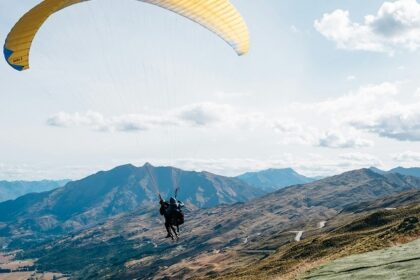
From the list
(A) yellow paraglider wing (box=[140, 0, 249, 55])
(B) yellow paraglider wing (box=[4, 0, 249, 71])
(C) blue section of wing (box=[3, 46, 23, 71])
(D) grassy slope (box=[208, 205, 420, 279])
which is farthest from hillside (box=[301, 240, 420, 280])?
(C) blue section of wing (box=[3, 46, 23, 71])

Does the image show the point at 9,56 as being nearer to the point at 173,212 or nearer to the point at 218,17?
the point at 218,17

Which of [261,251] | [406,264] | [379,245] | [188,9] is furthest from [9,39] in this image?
[261,251]

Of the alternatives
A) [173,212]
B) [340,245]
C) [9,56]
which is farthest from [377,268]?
[340,245]

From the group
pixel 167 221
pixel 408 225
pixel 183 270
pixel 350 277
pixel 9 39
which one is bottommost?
pixel 183 270

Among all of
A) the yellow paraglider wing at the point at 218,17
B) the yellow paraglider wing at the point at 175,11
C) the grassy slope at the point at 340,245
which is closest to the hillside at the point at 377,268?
the grassy slope at the point at 340,245

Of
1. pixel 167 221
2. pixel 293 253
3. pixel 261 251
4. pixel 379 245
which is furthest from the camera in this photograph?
pixel 261 251

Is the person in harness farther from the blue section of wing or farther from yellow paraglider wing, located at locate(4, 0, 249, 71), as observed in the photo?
the blue section of wing

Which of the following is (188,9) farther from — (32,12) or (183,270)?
(183,270)

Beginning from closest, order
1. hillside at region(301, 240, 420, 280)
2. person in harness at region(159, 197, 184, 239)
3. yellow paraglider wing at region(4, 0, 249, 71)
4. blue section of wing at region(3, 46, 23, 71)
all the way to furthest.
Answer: hillside at region(301, 240, 420, 280) < yellow paraglider wing at region(4, 0, 249, 71) < blue section of wing at region(3, 46, 23, 71) < person in harness at region(159, 197, 184, 239)
